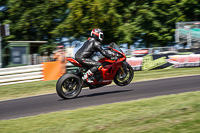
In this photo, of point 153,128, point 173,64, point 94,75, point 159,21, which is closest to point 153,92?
point 94,75

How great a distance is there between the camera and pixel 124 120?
4.80 meters

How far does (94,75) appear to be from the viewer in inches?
310

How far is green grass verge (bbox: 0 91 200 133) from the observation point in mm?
4340

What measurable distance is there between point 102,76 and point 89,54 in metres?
0.74

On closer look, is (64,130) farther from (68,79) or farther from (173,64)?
(173,64)

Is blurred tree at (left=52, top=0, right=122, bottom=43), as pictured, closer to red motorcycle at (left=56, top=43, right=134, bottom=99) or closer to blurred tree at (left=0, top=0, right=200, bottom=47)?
blurred tree at (left=0, top=0, right=200, bottom=47)

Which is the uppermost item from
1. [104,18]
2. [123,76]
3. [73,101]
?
[104,18]

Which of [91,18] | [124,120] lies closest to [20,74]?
[91,18]

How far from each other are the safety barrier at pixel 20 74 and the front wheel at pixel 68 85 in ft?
22.4

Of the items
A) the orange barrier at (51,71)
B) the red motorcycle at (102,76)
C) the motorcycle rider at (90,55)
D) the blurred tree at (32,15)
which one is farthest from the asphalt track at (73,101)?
the blurred tree at (32,15)

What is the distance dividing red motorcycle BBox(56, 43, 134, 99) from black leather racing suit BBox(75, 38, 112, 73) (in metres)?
0.15

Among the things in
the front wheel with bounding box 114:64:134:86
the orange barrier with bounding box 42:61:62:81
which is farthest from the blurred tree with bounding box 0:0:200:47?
the front wheel with bounding box 114:64:134:86

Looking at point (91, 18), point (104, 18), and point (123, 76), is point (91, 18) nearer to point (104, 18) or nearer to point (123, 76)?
point (104, 18)

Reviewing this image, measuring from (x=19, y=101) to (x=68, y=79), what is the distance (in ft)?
6.44
